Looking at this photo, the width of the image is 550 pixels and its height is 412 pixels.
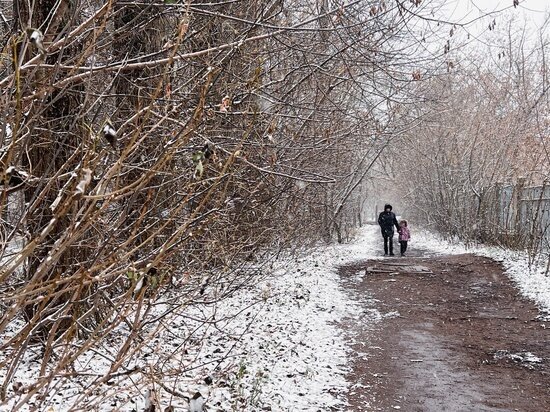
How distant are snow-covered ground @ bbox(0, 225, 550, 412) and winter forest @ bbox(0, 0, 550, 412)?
0.04 metres

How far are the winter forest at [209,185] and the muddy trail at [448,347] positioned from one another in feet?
1.19

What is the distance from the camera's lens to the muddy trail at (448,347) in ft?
18.4

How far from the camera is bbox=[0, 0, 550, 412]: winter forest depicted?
7.72ft

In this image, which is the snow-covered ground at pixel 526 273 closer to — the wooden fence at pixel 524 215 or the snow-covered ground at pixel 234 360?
the snow-covered ground at pixel 234 360

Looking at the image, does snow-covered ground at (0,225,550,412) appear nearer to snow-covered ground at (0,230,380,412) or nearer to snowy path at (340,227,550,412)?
snow-covered ground at (0,230,380,412)

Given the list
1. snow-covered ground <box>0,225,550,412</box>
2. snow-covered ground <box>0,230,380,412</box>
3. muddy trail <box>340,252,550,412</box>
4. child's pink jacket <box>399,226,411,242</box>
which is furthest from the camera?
child's pink jacket <box>399,226,411,242</box>

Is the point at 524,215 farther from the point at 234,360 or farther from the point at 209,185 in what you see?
the point at 209,185

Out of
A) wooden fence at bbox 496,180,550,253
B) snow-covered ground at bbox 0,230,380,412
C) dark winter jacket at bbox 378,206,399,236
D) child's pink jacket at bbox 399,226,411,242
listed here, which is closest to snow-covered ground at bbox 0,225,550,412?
snow-covered ground at bbox 0,230,380,412

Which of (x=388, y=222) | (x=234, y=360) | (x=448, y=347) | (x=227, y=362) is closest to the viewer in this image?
(x=234, y=360)

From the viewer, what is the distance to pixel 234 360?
20.1ft

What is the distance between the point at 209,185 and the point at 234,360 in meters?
2.17

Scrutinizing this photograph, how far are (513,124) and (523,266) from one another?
9.75 meters

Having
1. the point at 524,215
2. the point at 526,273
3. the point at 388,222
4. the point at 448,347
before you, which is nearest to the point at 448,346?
the point at 448,347

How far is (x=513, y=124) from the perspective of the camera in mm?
21406
